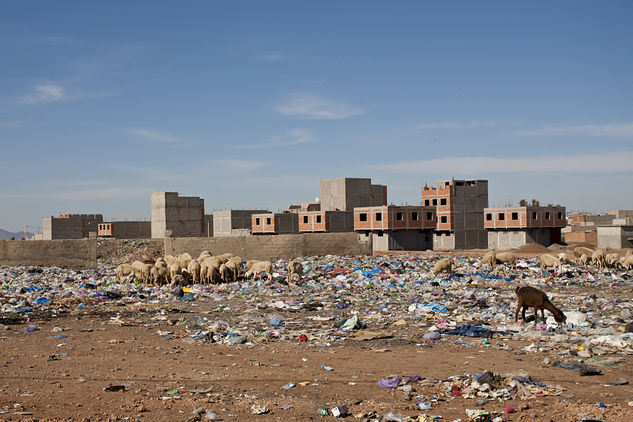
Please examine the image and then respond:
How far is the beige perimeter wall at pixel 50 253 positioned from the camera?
2459 centimetres

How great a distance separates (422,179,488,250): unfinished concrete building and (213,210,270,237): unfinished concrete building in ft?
61.8

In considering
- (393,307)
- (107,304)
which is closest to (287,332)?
(393,307)

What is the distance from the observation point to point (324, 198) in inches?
2164

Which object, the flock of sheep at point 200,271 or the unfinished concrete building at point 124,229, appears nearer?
the flock of sheep at point 200,271

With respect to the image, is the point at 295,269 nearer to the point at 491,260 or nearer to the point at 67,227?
the point at 491,260

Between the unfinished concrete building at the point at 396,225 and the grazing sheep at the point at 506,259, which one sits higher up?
the unfinished concrete building at the point at 396,225

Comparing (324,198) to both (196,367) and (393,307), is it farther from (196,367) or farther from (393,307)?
(196,367)

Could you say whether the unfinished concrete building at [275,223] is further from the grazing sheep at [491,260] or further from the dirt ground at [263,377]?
the dirt ground at [263,377]

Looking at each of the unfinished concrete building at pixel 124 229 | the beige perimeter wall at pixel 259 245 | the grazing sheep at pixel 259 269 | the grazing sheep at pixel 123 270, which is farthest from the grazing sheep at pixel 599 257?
the unfinished concrete building at pixel 124 229

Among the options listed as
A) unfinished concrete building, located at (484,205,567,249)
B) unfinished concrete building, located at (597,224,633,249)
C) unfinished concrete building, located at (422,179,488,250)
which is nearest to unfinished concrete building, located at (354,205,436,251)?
unfinished concrete building, located at (422,179,488,250)

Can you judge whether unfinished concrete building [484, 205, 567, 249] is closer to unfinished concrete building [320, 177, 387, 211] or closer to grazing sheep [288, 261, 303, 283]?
unfinished concrete building [320, 177, 387, 211]

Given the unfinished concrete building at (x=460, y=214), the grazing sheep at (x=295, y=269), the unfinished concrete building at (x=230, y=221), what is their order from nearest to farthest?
the grazing sheep at (x=295, y=269) < the unfinished concrete building at (x=460, y=214) < the unfinished concrete building at (x=230, y=221)

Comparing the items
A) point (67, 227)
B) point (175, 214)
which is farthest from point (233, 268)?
point (67, 227)

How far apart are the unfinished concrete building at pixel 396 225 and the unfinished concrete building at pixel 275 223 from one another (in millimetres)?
7675
